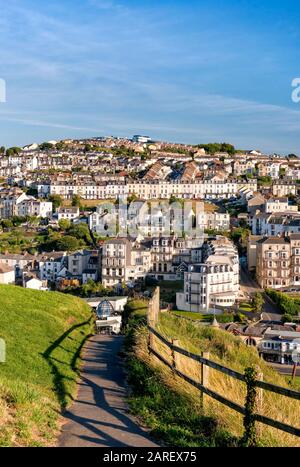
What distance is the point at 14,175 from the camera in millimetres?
94125

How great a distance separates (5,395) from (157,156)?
10728 cm

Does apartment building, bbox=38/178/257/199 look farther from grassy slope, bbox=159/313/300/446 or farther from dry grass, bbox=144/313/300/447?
dry grass, bbox=144/313/300/447

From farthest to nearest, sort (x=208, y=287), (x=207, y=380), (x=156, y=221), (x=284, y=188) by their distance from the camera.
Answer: (x=284, y=188)
(x=156, y=221)
(x=208, y=287)
(x=207, y=380)

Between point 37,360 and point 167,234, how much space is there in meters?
49.6

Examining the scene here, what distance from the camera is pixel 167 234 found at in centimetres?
5831

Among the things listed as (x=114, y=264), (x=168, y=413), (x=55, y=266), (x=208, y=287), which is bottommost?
(x=208, y=287)

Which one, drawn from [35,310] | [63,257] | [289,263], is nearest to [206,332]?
[35,310]

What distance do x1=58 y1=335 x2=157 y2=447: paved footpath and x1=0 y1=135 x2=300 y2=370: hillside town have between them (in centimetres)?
1913

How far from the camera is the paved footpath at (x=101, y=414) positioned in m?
5.88

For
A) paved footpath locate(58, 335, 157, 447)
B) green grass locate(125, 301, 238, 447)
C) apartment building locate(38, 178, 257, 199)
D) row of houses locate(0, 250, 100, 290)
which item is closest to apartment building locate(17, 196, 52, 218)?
apartment building locate(38, 178, 257, 199)

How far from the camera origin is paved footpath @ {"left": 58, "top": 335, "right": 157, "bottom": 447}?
588 cm

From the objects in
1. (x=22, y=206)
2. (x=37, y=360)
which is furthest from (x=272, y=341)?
(x=22, y=206)

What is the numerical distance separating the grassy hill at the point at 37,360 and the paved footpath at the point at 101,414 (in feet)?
0.57

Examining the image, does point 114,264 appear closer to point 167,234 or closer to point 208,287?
point 208,287
